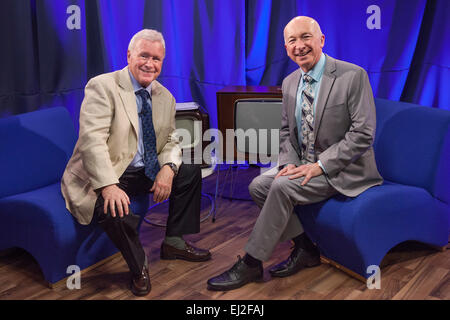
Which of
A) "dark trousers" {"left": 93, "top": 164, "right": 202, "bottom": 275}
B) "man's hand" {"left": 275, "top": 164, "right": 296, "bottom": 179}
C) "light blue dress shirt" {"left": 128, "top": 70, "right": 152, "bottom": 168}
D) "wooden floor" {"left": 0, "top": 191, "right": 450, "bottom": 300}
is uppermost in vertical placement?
"light blue dress shirt" {"left": 128, "top": 70, "right": 152, "bottom": 168}

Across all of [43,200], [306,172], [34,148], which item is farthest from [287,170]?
[34,148]

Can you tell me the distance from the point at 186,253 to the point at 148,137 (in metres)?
0.71

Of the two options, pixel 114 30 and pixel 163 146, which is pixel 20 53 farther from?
pixel 163 146

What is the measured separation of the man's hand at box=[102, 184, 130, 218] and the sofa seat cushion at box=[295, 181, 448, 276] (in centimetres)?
95

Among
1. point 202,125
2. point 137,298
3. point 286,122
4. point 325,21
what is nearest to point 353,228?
point 286,122

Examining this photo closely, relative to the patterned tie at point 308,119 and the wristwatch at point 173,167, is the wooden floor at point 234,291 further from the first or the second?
the patterned tie at point 308,119

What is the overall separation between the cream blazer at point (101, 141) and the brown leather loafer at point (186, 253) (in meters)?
0.56

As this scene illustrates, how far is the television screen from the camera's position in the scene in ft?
11.8

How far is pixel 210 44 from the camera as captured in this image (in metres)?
4.64

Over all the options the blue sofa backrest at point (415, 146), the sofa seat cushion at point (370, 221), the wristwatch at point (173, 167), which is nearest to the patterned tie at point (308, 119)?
the sofa seat cushion at point (370, 221)

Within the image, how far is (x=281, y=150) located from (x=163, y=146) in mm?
699

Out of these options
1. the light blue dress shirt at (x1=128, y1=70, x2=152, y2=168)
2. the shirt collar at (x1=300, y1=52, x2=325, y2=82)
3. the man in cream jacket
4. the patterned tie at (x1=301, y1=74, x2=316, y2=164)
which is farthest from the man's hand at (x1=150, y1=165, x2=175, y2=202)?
the shirt collar at (x1=300, y1=52, x2=325, y2=82)

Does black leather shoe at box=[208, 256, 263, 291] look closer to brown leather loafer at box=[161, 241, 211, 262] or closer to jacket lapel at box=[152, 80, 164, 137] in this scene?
brown leather loafer at box=[161, 241, 211, 262]

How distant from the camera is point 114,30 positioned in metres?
4.08
